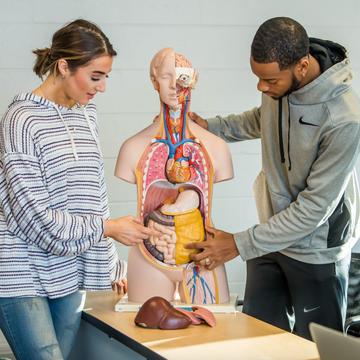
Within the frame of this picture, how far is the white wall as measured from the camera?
4.37m

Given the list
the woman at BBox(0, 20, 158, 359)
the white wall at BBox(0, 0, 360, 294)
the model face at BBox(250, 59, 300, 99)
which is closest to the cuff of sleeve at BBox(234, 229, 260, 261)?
the woman at BBox(0, 20, 158, 359)

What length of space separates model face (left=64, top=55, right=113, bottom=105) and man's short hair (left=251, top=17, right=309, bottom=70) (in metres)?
0.50

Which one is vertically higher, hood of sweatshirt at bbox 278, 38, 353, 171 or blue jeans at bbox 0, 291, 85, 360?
hood of sweatshirt at bbox 278, 38, 353, 171

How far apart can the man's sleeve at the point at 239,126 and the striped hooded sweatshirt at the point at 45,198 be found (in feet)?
2.55

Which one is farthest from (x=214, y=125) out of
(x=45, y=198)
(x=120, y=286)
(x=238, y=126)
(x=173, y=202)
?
(x=45, y=198)

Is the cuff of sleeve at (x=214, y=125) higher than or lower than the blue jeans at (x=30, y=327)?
higher

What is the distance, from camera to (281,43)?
2682 millimetres

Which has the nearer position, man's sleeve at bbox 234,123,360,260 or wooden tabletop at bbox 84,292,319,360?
wooden tabletop at bbox 84,292,319,360

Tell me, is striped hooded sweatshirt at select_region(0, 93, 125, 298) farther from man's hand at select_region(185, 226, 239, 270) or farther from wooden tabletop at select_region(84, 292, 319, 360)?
man's hand at select_region(185, 226, 239, 270)

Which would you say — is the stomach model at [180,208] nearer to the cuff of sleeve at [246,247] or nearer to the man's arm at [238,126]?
the cuff of sleeve at [246,247]

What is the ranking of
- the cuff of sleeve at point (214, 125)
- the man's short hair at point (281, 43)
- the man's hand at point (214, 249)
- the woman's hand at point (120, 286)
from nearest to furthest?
the man's short hair at point (281, 43), the man's hand at point (214, 249), the woman's hand at point (120, 286), the cuff of sleeve at point (214, 125)

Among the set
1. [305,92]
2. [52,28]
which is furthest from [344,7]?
[305,92]

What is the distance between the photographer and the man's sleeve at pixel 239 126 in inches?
126

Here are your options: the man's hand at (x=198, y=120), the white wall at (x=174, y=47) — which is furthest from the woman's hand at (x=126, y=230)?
the white wall at (x=174, y=47)
